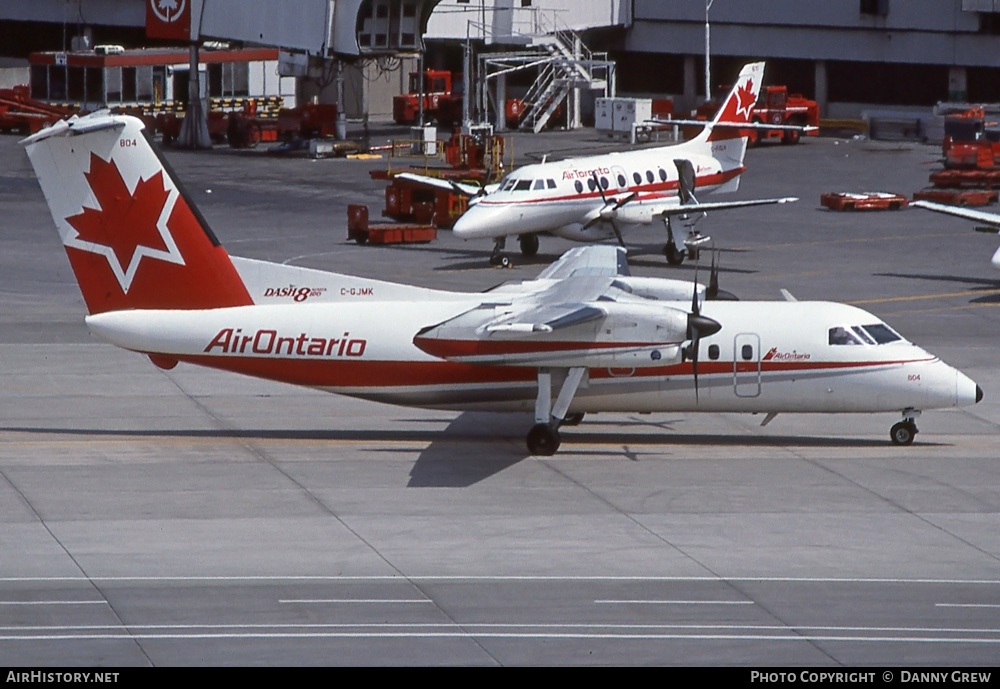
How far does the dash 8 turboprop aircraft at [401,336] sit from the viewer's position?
2767 cm

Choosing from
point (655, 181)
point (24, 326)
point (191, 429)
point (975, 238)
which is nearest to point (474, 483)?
point (191, 429)

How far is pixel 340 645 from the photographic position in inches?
712

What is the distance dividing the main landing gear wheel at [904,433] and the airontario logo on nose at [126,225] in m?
13.9

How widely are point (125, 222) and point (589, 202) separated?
984 inches

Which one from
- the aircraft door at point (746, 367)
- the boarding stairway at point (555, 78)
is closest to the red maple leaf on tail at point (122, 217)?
the aircraft door at point (746, 367)

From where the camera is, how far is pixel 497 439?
29.8 metres

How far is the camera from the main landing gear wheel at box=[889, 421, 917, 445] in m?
29.1

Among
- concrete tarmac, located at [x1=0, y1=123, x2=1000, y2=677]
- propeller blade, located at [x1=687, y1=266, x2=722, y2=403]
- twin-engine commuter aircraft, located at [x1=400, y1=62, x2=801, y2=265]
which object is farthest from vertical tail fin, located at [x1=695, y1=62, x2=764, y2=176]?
propeller blade, located at [x1=687, y1=266, x2=722, y2=403]

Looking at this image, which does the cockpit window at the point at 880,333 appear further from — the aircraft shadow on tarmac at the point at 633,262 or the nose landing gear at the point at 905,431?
the aircraft shadow on tarmac at the point at 633,262

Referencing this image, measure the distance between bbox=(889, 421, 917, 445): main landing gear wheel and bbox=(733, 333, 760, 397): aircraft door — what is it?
2.98m

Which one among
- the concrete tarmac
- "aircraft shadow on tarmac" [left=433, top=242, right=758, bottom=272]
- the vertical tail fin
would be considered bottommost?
the concrete tarmac

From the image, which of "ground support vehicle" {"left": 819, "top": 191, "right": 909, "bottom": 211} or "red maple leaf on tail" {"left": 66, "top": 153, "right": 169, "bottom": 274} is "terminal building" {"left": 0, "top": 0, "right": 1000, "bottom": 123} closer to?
"ground support vehicle" {"left": 819, "top": 191, "right": 909, "bottom": 211}

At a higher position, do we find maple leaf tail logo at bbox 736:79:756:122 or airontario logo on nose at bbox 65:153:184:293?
maple leaf tail logo at bbox 736:79:756:122

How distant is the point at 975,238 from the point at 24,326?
3494cm
